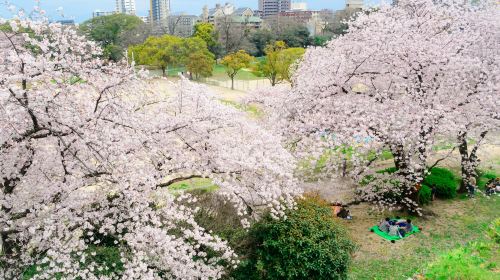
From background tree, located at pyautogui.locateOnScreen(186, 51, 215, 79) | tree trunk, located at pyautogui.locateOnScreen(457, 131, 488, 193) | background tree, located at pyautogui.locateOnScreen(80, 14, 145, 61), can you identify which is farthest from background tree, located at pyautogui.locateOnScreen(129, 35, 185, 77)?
tree trunk, located at pyautogui.locateOnScreen(457, 131, 488, 193)

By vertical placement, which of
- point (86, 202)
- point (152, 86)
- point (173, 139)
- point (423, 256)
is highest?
point (152, 86)

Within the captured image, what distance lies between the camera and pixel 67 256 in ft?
23.4

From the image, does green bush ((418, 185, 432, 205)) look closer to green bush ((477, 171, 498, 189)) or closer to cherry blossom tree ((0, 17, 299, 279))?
green bush ((477, 171, 498, 189))

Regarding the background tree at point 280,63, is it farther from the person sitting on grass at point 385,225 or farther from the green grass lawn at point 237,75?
the person sitting on grass at point 385,225

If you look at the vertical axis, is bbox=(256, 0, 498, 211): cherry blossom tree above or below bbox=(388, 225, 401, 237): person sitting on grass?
above

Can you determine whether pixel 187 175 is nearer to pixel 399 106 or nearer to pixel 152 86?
pixel 152 86

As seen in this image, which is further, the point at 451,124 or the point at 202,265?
the point at 451,124

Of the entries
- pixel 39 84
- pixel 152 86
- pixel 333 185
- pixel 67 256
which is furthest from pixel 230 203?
pixel 333 185

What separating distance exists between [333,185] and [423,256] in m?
4.80

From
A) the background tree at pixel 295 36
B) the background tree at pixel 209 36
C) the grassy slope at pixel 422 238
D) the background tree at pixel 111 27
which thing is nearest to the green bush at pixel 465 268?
the grassy slope at pixel 422 238

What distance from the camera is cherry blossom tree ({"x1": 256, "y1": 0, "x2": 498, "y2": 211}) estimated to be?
1180cm

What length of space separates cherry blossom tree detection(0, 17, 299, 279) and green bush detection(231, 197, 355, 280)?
0.39 metres

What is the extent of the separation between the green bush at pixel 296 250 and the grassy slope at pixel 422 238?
180 centimetres

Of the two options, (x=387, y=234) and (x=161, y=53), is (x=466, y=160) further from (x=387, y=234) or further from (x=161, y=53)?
(x=161, y=53)
